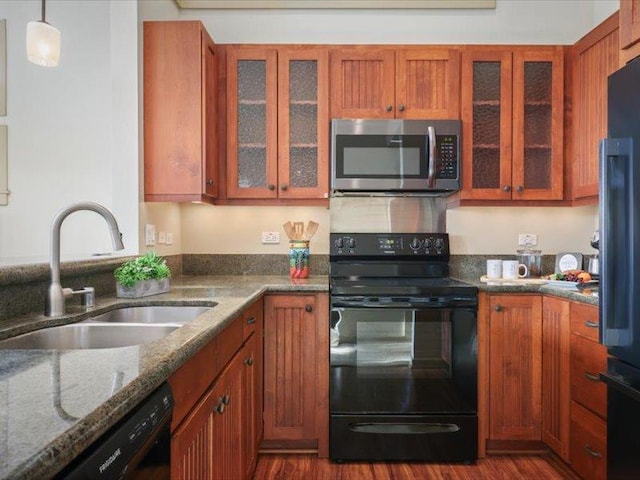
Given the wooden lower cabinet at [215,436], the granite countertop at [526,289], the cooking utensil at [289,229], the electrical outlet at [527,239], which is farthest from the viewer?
the electrical outlet at [527,239]

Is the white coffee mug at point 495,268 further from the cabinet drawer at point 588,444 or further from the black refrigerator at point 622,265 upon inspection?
the black refrigerator at point 622,265

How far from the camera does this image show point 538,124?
2574mm

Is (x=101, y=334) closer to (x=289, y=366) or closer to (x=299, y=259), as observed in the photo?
(x=289, y=366)

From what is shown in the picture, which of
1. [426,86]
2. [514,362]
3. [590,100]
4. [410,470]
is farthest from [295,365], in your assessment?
[590,100]

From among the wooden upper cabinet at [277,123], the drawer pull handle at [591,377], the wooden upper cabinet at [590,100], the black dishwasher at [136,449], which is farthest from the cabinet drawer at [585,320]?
the black dishwasher at [136,449]

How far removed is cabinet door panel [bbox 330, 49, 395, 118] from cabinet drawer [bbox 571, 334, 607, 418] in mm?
1570

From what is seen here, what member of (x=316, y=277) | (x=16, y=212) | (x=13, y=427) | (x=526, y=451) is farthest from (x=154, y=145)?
(x=526, y=451)

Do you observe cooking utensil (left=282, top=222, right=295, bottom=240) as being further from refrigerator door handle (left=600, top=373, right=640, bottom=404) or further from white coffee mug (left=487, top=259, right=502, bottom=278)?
refrigerator door handle (left=600, top=373, right=640, bottom=404)

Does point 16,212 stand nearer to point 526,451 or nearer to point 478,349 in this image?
point 478,349

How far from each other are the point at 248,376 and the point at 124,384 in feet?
3.91

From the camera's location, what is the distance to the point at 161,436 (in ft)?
2.93

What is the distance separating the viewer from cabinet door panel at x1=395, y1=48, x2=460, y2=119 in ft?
8.33

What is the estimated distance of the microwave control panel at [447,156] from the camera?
2508 millimetres

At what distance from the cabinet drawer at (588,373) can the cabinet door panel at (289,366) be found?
1.27 metres
